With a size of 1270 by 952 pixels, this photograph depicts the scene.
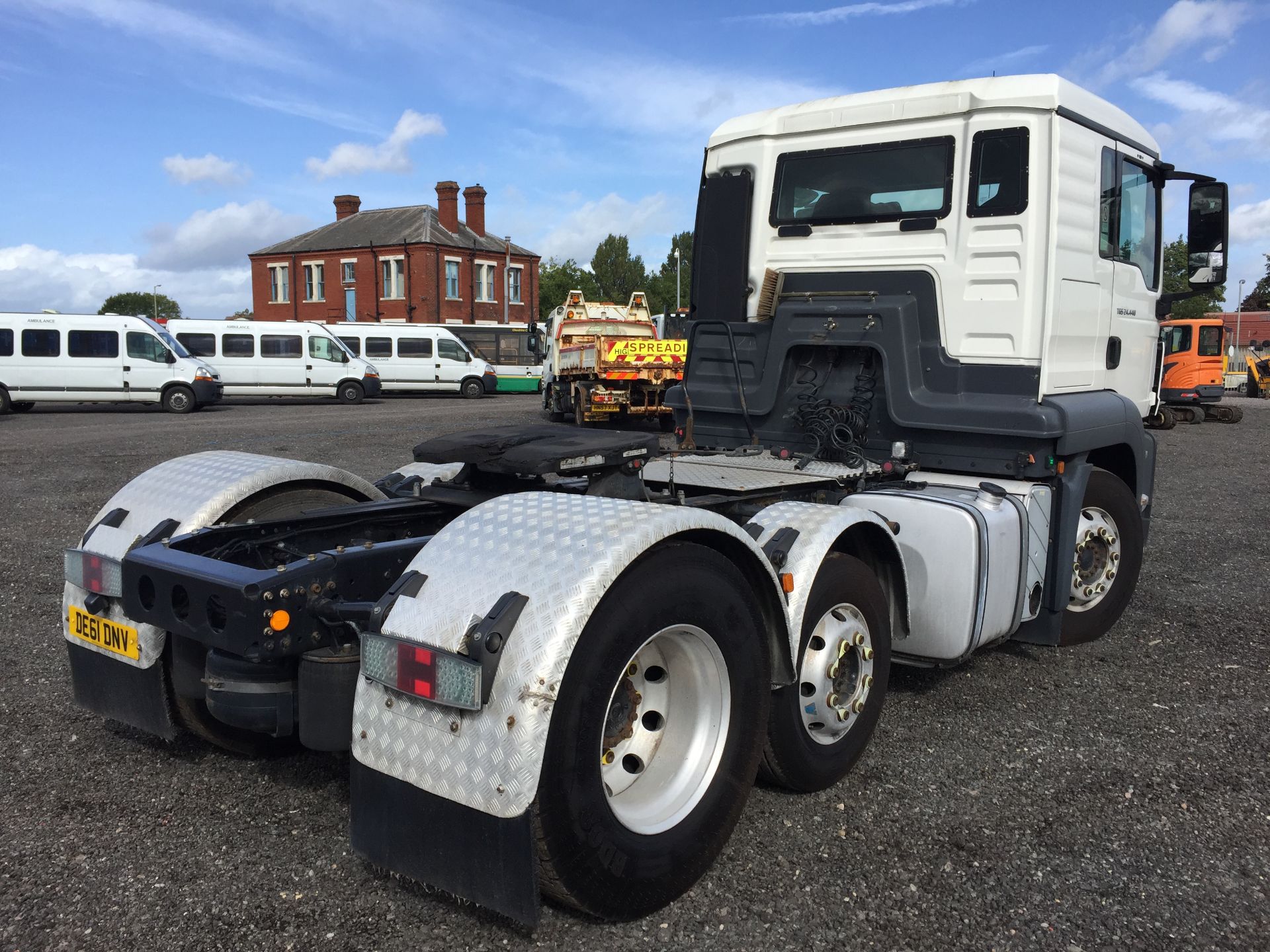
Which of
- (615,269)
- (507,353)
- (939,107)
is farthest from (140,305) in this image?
(939,107)

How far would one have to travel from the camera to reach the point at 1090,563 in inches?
213

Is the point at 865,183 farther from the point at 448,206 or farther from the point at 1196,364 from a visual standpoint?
the point at 448,206

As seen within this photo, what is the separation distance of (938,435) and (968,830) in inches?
88.7

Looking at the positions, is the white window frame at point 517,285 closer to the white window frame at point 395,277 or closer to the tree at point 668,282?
the white window frame at point 395,277

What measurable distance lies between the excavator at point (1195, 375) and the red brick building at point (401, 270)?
36.1 m

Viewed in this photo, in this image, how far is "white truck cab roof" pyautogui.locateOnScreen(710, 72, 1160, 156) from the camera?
492cm

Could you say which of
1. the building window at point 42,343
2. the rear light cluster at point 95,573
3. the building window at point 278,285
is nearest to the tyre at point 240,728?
the rear light cluster at point 95,573

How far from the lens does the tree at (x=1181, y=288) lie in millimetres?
6238

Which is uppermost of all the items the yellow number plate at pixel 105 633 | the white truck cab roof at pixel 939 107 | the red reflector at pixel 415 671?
the white truck cab roof at pixel 939 107

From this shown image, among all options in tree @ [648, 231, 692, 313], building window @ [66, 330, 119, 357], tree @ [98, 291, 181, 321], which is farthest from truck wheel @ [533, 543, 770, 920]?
tree @ [98, 291, 181, 321]

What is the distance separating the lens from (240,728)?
10.4 ft

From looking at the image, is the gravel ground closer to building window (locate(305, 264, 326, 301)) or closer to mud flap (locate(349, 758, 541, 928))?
mud flap (locate(349, 758, 541, 928))

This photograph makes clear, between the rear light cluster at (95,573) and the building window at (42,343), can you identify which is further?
the building window at (42,343)

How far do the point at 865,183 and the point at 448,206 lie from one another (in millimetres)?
51375
